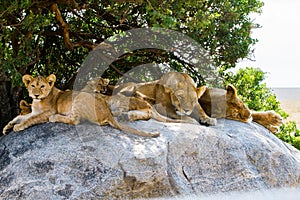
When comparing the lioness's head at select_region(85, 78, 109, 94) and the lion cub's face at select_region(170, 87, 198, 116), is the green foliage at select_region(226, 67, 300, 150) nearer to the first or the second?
the lion cub's face at select_region(170, 87, 198, 116)

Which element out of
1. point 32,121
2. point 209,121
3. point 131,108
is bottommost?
point 209,121

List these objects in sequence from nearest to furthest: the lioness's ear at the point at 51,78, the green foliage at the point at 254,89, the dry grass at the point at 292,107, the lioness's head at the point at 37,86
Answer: the lioness's head at the point at 37,86, the lioness's ear at the point at 51,78, the green foliage at the point at 254,89, the dry grass at the point at 292,107

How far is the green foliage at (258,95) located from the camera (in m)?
10.4

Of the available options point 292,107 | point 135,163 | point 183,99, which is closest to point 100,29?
point 183,99

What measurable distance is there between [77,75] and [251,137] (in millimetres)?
3217

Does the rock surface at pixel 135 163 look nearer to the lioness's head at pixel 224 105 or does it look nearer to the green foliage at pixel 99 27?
the lioness's head at pixel 224 105

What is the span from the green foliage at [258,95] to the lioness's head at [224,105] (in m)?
1.99

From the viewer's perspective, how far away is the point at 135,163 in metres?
6.01

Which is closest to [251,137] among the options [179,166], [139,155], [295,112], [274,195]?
[274,195]

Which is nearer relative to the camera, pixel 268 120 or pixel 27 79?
pixel 27 79

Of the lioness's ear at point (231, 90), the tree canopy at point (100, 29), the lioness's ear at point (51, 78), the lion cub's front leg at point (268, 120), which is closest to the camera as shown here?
the lioness's ear at point (51, 78)

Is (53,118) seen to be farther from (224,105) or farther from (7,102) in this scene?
(224,105)

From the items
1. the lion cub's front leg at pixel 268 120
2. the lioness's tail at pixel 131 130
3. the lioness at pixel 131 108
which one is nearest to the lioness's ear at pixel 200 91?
the lioness at pixel 131 108

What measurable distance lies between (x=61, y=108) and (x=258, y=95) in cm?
518
